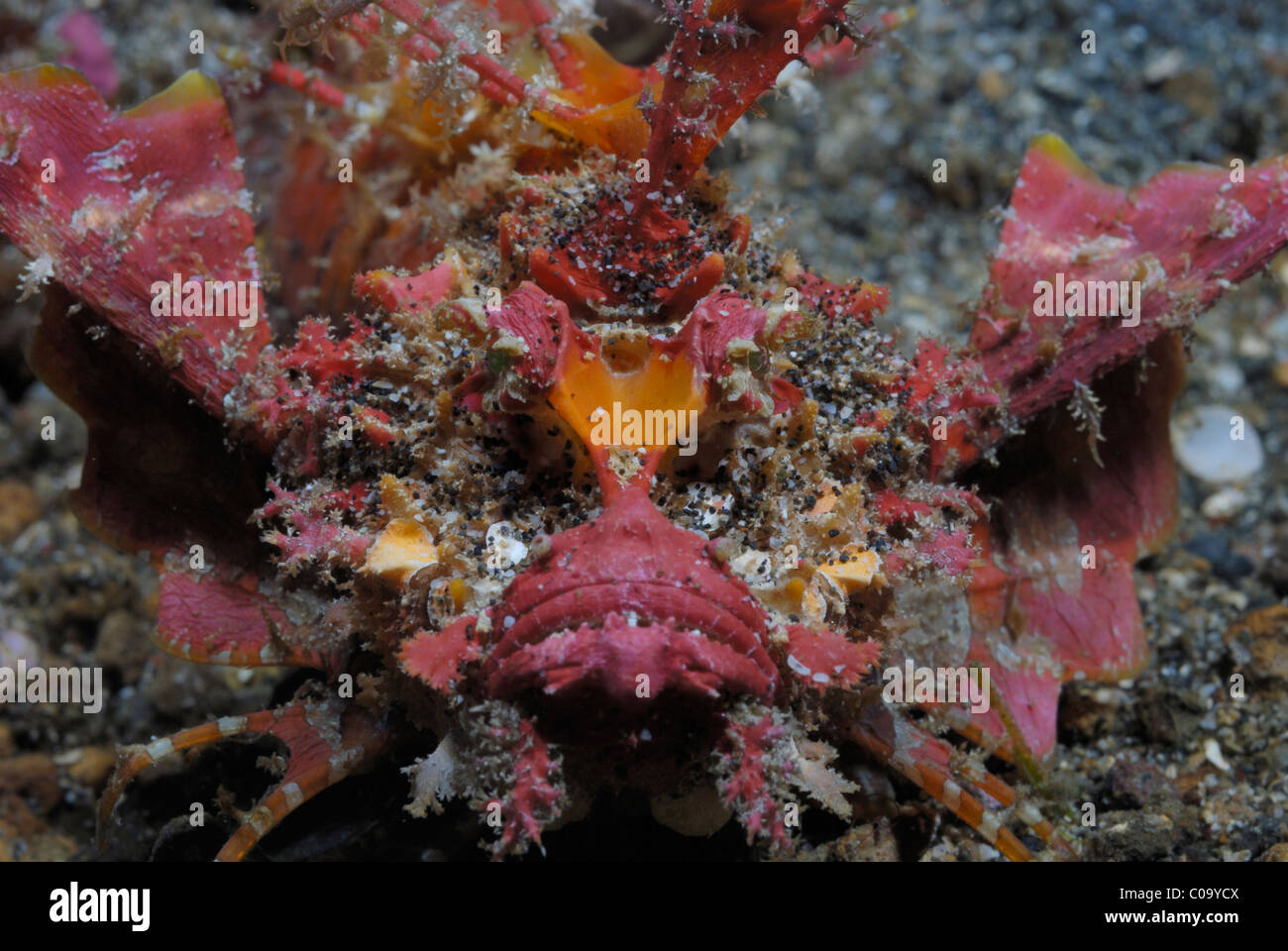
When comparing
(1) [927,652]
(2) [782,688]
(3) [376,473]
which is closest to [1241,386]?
(1) [927,652]

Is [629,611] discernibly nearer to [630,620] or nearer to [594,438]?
[630,620]

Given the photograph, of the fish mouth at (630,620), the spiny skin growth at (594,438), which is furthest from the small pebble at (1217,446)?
the fish mouth at (630,620)

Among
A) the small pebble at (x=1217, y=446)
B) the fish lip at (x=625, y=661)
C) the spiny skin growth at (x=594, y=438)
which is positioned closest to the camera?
the fish lip at (x=625, y=661)

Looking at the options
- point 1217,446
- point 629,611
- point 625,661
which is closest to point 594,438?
point 629,611

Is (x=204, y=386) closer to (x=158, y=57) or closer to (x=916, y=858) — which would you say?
(x=916, y=858)

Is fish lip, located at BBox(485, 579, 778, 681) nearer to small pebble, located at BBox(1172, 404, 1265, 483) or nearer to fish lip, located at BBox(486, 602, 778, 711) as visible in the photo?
fish lip, located at BBox(486, 602, 778, 711)

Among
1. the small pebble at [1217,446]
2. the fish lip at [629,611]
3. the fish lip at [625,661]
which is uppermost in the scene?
the small pebble at [1217,446]

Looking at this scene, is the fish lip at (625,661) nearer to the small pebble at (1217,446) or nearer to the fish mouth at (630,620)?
the fish mouth at (630,620)

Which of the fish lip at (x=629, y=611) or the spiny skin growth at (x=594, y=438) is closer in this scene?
the fish lip at (x=629, y=611)

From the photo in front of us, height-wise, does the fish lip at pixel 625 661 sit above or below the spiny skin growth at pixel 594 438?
below
